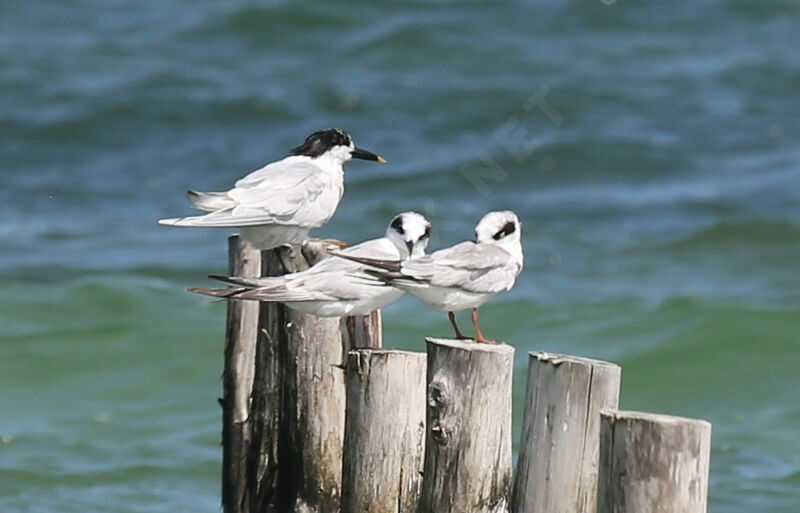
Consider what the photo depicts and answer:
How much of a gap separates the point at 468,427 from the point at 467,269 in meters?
0.67

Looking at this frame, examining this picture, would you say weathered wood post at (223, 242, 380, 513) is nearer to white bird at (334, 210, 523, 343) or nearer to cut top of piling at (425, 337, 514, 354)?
white bird at (334, 210, 523, 343)

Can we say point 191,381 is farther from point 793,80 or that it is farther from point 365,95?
point 793,80

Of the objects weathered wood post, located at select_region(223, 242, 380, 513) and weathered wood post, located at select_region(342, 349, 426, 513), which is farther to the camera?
weathered wood post, located at select_region(223, 242, 380, 513)

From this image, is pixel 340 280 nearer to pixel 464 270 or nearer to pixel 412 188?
pixel 464 270

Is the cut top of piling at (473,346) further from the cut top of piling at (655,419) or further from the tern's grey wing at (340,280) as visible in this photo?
the cut top of piling at (655,419)

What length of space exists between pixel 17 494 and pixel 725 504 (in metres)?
4.44

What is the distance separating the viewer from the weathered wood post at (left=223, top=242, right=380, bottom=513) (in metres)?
6.33

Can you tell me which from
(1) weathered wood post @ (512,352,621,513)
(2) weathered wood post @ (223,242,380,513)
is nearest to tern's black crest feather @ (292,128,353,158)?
(2) weathered wood post @ (223,242,380,513)

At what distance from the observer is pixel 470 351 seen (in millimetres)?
5148

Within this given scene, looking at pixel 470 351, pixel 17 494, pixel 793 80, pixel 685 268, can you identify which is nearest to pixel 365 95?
pixel 793 80

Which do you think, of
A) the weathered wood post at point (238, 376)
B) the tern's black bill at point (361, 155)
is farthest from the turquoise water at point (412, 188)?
the tern's black bill at point (361, 155)

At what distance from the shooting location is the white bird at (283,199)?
6496mm

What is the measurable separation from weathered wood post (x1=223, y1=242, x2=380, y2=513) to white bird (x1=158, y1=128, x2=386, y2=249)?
132 mm

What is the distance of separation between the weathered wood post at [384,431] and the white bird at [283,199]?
1104 mm
